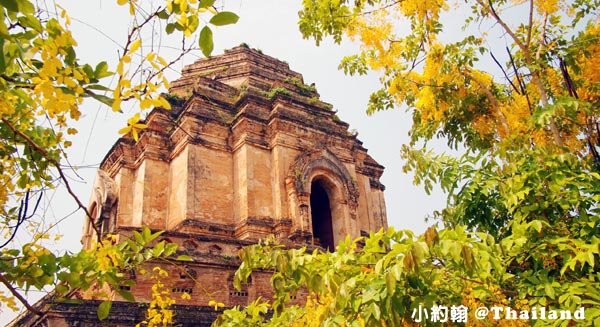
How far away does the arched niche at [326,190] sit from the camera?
37.3 feet

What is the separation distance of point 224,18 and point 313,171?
10.4 m

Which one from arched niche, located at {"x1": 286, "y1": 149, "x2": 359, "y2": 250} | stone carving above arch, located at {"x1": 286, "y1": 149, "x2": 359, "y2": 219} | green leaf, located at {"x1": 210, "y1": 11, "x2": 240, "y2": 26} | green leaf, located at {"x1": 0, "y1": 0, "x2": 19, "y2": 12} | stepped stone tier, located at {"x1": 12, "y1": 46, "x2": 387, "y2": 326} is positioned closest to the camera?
green leaf, located at {"x1": 0, "y1": 0, "x2": 19, "y2": 12}

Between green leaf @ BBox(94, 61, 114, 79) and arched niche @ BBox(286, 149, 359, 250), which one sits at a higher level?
arched niche @ BBox(286, 149, 359, 250)

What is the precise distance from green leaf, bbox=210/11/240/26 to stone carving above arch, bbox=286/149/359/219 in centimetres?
962

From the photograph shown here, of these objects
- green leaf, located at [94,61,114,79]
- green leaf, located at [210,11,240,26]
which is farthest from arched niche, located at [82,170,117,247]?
green leaf, located at [210,11,240,26]

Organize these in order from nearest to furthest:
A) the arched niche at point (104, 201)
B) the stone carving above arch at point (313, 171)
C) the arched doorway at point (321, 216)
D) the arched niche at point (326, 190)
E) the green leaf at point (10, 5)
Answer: the green leaf at point (10, 5)
the arched niche at point (326, 190)
the stone carving above arch at point (313, 171)
the arched niche at point (104, 201)
the arched doorway at point (321, 216)

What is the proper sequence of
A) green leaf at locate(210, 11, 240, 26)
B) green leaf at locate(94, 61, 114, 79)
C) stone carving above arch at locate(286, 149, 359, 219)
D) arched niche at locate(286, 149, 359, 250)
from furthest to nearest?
1. stone carving above arch at locate(286, 149, 359, 219)
2. arched niche at locate(286, 149, 359, 250)
3. green leaf at locate(94, 61, 114, 79)
4. green leaf at locate(210, 11, 240, 26)

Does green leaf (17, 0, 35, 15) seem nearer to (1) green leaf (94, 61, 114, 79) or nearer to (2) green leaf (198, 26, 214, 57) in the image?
(1) green leaf (94, 61, 114, 79)

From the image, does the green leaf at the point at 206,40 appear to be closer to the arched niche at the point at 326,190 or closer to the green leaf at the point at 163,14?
the green leaf at the point at 163,14

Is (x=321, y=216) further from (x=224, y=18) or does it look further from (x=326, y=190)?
(x=224, y=18)

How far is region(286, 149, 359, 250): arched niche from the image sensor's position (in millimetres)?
11367

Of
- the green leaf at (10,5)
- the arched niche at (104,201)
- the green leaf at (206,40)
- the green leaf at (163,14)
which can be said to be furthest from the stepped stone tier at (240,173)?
the green leaf at (10,5)

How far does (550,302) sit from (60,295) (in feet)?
9.46

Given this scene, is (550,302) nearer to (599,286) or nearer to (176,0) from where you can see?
(599,286)
